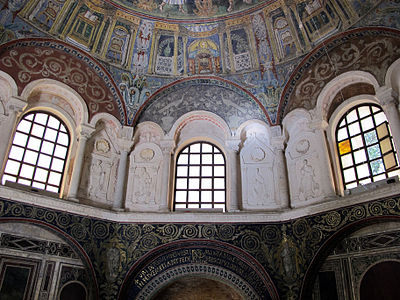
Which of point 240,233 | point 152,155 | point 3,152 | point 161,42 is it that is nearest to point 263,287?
point 240,233

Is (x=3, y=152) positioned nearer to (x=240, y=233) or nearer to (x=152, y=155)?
(x=152, y=155)

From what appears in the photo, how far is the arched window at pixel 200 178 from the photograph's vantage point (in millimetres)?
10609

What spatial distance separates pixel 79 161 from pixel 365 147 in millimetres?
7141

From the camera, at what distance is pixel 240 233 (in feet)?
31.1

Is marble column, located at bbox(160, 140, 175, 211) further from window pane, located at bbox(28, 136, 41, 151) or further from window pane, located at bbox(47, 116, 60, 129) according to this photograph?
window pane, located at bbox(28, 136, 41, 151)

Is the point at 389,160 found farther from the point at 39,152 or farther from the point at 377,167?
the point at 39,152

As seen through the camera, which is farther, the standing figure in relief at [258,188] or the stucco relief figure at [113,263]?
the standing figure in relief at [258,188]

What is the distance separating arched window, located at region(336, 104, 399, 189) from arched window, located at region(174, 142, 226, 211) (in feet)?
10.7

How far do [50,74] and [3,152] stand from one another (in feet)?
8.32

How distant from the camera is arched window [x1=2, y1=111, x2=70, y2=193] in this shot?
9.37 metres

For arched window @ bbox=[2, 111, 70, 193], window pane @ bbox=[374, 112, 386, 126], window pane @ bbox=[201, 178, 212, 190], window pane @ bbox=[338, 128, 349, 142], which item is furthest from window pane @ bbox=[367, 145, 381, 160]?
arched window @ bbox=[2, 111, 70, 193]

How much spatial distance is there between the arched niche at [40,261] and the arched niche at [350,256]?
198 inches

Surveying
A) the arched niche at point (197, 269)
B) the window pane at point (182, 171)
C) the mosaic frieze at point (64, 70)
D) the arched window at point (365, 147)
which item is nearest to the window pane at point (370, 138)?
the arched window at point (365, 147)

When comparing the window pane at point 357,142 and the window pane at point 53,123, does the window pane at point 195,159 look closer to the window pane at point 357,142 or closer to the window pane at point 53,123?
the window pane at point 53,123
